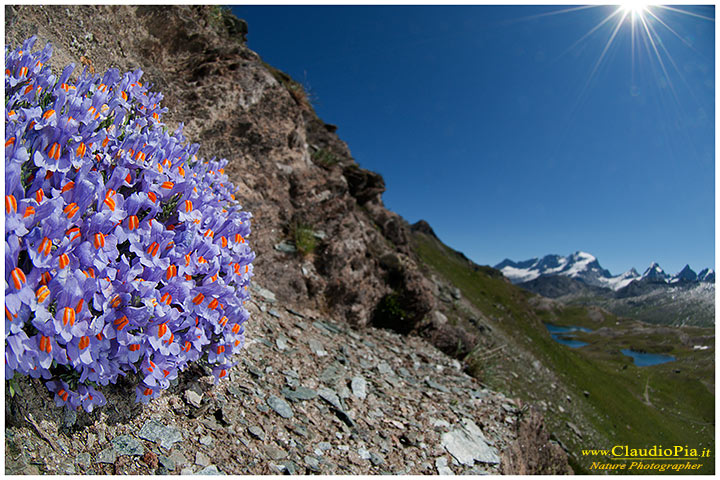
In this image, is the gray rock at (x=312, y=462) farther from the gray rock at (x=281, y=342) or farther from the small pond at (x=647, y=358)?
the small pond at (x=647, y=358)

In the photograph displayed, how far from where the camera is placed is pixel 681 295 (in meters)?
57.7

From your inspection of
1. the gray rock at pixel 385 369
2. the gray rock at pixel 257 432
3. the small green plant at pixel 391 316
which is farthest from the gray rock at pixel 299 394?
the small green plant at pixel 391 316

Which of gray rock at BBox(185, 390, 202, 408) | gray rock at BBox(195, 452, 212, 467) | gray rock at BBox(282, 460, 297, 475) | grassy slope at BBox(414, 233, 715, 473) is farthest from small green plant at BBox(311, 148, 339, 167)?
grassy slope at BBox(414, 233, 715, 473)

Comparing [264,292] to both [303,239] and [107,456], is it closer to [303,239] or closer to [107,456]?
[303,239]

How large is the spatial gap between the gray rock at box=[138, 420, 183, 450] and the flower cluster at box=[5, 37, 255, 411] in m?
0.54

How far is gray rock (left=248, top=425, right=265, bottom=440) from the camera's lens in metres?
4.05

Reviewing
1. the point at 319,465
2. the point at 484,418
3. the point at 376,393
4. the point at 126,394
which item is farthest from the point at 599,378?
the point at 126,394

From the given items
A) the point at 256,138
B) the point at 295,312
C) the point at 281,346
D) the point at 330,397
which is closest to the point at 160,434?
the point at 330,397

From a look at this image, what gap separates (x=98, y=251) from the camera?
2.47m

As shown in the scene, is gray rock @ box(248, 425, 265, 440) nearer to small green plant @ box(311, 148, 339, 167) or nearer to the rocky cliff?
the rocky cliff

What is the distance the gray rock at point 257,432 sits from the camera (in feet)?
13.3

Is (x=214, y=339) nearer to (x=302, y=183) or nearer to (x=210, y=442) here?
(x=210, y=442)

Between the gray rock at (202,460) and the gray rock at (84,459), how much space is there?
88cm

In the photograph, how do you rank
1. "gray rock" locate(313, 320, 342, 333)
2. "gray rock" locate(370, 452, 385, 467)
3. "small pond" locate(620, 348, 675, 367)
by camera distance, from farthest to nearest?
"small pond" locate(620, 348, 675, 367) → "gray rock" locate(313, 320, 342, 333) → "gray rock" locate(370, 452, 385, 467)
